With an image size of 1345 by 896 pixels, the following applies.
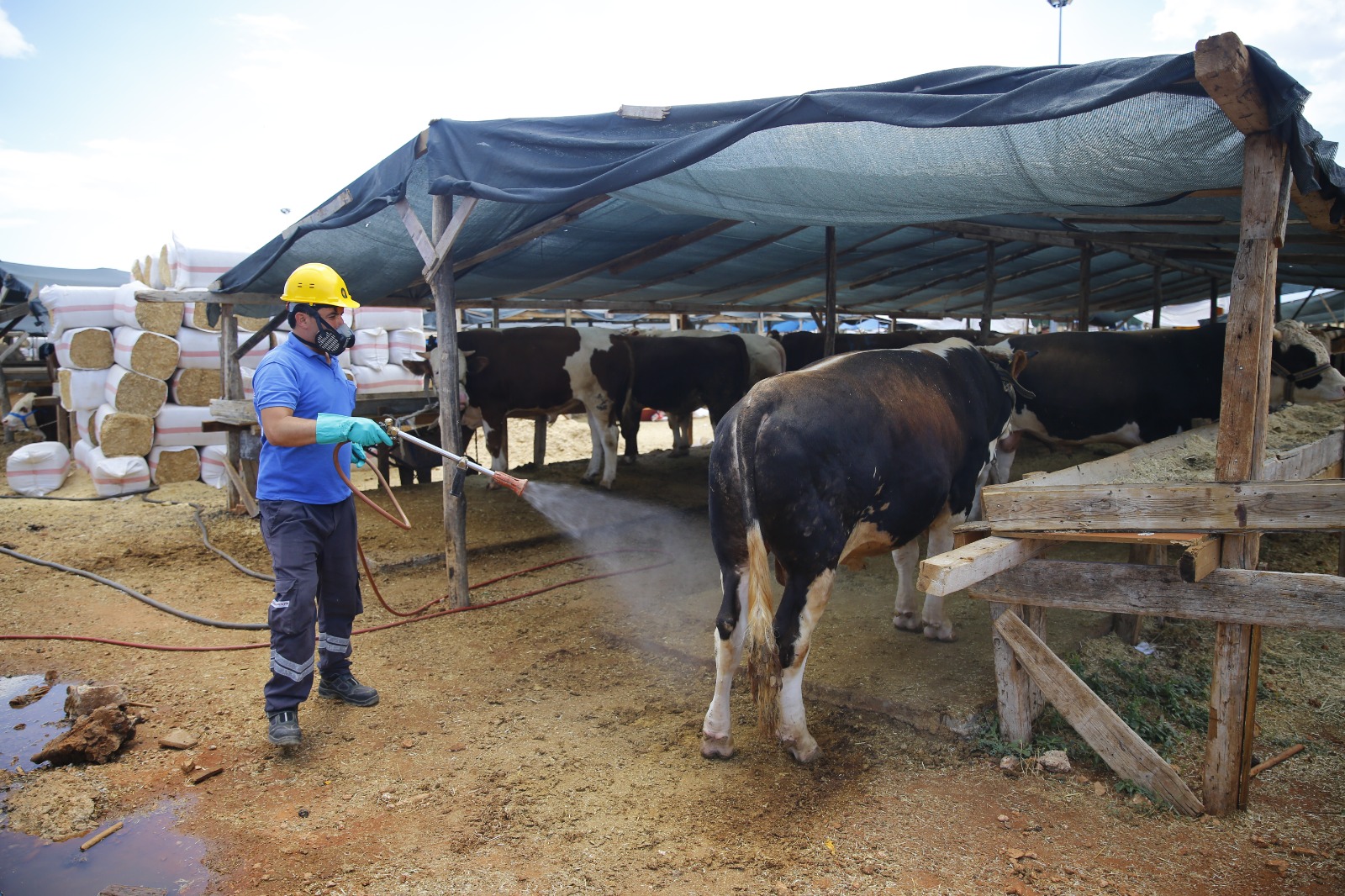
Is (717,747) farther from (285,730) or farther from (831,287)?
(831,287)

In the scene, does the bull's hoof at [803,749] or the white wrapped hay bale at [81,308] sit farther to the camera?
the white wrapped hay bale at [81,308]

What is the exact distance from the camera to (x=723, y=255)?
8258 mm

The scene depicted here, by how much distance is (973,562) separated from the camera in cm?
295

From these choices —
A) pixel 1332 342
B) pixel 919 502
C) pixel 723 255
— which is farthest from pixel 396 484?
pixel 1332 342

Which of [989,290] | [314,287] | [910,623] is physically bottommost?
[910,623]

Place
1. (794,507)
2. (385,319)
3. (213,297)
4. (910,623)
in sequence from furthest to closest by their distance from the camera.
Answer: (385,319) → (213,297) → (910,623) → (794,507)

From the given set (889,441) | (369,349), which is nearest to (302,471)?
(889,441)

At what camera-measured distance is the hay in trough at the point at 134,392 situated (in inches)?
414

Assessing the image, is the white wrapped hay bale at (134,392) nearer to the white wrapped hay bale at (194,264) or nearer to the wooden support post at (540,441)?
the white wrapped hay bale at (194,264)

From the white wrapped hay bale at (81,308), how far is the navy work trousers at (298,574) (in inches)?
353

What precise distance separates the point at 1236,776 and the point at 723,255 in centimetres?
632

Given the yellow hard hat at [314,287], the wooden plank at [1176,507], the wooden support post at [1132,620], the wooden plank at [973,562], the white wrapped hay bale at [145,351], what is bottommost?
the wooden support post at [1132,620]

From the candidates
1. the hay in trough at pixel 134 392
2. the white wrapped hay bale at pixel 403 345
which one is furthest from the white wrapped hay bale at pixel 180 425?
the white wrapped hay bale at pixel 403 345

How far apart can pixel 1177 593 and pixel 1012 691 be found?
92cm
